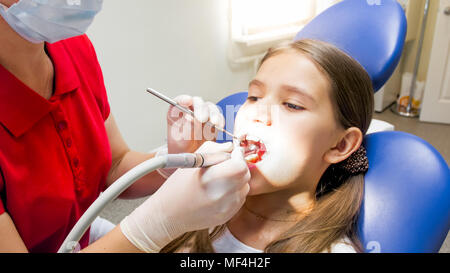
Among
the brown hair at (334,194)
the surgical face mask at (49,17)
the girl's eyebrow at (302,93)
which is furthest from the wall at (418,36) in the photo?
the surgical face mask at (49,17)

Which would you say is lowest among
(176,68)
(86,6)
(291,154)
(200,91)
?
(200,91)

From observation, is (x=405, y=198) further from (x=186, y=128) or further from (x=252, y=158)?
(x=186, y=128)

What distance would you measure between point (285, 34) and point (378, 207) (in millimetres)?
2497

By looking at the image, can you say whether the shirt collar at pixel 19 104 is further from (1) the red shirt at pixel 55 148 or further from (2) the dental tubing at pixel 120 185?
(2) the dental tubing at pixel 120 185

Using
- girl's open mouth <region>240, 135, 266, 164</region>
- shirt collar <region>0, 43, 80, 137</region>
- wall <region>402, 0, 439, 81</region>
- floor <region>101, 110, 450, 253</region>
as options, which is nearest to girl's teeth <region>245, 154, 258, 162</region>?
girl's open mouth <region>240, 135, 266, 164</region>

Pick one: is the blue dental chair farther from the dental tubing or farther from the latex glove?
the dental tubing

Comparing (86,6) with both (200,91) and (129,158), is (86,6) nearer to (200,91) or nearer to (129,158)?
(129,158)

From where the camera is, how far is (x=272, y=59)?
1.16 metres

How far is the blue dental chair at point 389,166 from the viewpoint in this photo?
96cm

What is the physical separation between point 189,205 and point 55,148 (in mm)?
454

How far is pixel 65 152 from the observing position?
105 cm

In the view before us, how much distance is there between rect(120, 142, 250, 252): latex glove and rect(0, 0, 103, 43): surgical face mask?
0.49 metres

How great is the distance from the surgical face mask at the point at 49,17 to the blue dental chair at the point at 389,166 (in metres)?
0.62
